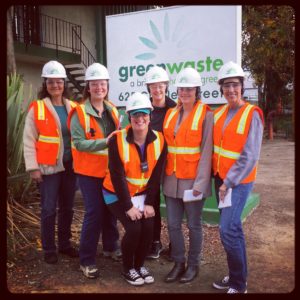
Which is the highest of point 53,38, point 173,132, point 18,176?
point 53,38

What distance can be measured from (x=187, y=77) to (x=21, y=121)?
2119 millimetres

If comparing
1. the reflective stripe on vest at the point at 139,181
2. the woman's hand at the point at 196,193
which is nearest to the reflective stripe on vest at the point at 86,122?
the reflective stripe on vest at the point at 139,181

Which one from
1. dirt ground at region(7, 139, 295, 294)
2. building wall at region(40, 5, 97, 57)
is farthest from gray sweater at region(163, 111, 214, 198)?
building wall at region(40, 5, 97, 57)

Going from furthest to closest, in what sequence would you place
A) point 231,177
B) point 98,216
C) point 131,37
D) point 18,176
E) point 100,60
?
point 100,60, point 131,37, point 18,176, point 98,216, point 231,177

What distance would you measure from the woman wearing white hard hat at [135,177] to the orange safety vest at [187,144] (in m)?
0.10

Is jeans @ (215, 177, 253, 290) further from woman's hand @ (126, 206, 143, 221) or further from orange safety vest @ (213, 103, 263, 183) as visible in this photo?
woman's hand @ (126, 206, 143, 221)

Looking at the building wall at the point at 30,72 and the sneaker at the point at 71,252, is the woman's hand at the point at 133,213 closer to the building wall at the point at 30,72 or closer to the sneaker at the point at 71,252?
the sneaker at the point at 71,252

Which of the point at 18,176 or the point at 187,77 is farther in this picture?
the point at 18,176

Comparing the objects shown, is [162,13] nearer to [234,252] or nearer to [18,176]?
[18,176]

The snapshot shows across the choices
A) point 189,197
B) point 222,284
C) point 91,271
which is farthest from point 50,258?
point 222,284

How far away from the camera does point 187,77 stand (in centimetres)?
321

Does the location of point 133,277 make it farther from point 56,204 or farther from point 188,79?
point 188,79

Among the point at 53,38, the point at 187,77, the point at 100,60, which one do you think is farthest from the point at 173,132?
the point at 53,38

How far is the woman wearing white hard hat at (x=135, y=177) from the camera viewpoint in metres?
3.18
